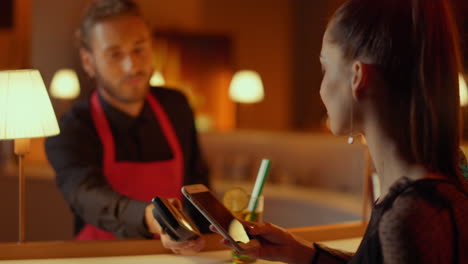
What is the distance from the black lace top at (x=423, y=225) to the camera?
0.89 meters

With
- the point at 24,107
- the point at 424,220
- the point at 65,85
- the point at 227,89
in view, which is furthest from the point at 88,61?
the point at 227,89

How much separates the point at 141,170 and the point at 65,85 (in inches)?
146

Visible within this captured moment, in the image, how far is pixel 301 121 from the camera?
997cm

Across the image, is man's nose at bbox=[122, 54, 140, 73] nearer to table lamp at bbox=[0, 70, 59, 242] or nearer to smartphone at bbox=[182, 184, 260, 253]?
table lamp at bbox=[0, 70, 59, 242]

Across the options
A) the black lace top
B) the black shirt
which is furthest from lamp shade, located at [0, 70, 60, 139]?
the black lace top

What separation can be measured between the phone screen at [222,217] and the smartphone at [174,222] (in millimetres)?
97

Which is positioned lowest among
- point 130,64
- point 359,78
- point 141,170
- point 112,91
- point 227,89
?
point 227,89

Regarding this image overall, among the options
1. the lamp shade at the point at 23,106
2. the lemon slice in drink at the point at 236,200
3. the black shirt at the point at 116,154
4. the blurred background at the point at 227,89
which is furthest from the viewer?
the blurred background at the point at 227,89

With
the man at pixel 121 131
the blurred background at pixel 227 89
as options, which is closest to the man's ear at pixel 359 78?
→ the blurred background at pixel 227 89

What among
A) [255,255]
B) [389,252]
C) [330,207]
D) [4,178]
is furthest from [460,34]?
[4,178]

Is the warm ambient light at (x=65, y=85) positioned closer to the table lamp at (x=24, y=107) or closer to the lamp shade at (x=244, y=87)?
the lamp shade at (x=244, y=87)

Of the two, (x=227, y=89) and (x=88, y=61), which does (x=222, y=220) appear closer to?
(x=88, y=61)

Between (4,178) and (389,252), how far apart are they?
375cm

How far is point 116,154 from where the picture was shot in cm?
221
